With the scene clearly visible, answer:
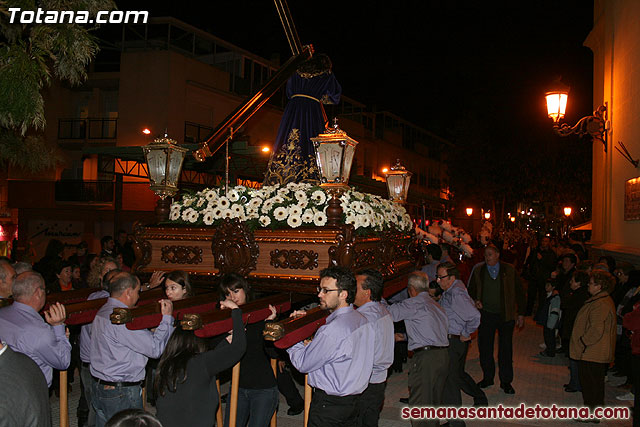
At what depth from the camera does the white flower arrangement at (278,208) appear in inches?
206

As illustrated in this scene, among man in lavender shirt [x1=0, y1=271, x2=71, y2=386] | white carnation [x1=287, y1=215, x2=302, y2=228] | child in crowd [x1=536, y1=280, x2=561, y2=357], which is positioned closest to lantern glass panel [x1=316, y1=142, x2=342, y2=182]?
white carnation [x1=287, y1=215, x2=302, y2=228]

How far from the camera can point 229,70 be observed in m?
27.8

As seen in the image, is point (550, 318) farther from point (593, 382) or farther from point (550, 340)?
point (593, 382)

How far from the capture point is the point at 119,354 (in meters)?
4.37

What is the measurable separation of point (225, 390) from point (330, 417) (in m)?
4.19

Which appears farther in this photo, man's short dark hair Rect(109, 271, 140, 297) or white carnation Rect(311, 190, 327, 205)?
white carnation Rect(311, 190, 327, 205)

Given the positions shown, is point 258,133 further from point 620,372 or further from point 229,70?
point 620,372

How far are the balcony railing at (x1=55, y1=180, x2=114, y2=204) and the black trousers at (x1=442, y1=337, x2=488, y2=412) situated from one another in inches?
844

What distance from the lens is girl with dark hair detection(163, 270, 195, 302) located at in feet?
16.0

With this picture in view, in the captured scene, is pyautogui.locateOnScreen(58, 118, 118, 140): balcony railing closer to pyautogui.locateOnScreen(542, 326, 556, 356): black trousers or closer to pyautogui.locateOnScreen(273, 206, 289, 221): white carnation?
pyautogui.locateOnScreen(542, 326, 556, 356): black trousers

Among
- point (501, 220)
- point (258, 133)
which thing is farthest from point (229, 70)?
point (501, 220)

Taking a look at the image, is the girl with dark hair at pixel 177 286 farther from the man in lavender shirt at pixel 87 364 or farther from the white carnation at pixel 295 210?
the white carnation at pixel 295 210

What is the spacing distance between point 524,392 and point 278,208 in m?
5.01

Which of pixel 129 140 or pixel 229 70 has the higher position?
pixel 229 70
